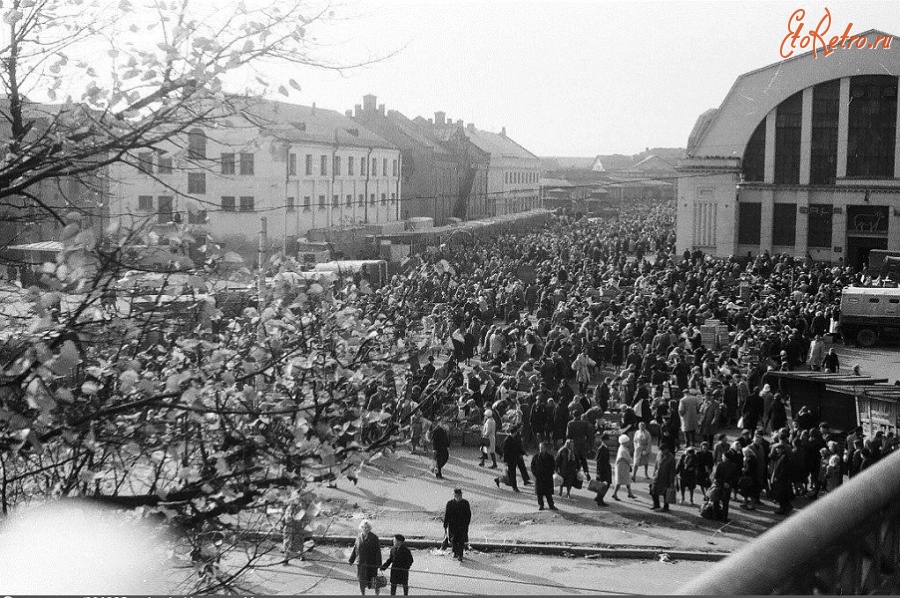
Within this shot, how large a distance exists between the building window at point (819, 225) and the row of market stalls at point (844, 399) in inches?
1161

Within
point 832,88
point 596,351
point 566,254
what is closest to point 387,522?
point 596,351

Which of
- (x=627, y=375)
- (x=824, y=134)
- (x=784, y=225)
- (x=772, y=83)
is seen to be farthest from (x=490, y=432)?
(x=772, y=83)

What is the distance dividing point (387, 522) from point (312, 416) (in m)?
9.76

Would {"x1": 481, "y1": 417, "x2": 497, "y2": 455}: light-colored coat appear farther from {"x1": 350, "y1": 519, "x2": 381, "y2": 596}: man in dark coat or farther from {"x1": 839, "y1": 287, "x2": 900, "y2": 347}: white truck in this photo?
{"x1": 839, "y1": 287, "x2": 900, "y2": 347}: white truck

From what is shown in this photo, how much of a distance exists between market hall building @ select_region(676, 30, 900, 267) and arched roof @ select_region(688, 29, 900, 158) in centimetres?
5

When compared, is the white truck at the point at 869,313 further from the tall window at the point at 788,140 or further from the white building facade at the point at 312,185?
the tall window at the point at 788,140

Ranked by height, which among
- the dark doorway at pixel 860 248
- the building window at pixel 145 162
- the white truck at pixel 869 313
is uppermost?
the building window at pixel 145 162

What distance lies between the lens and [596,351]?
2567 cm

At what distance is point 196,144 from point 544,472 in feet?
33.3

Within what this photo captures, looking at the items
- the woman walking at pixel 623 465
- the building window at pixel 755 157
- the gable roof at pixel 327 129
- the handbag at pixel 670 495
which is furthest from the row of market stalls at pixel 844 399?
the building window at pixel 755 157

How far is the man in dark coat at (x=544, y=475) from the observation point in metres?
15.4

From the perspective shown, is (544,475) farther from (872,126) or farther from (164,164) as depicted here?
(872,126)

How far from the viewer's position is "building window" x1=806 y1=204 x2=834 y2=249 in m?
48.5

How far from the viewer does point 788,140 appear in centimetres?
5003
